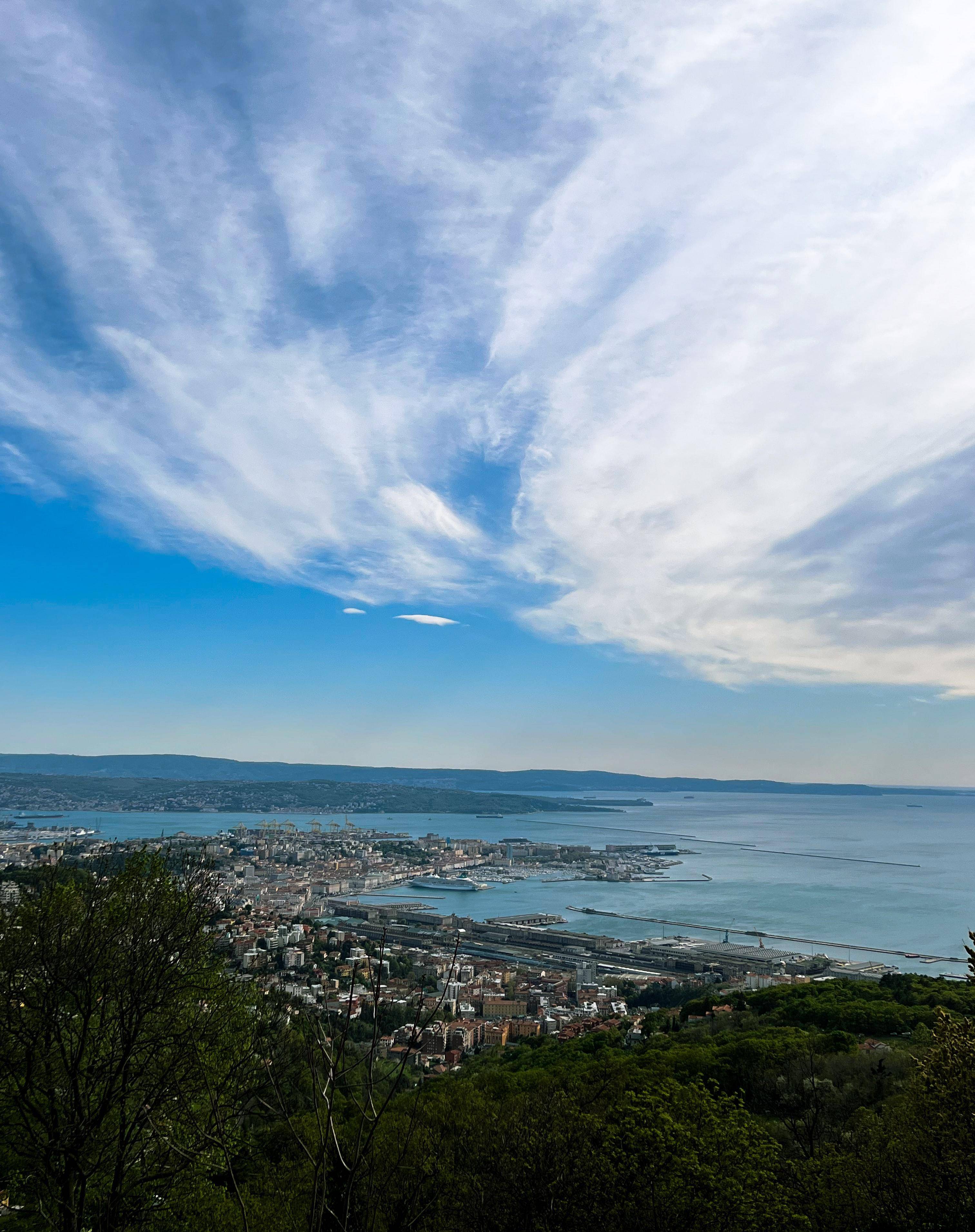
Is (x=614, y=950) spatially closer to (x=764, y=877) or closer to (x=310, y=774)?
(x=764, y=877)

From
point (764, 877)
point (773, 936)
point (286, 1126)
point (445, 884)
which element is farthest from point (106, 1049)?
point (764, 877)

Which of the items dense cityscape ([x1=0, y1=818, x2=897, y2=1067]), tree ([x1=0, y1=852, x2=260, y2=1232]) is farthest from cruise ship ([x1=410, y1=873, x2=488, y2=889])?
tree ([x1=0, y1=852, x2=260, y2=1232])

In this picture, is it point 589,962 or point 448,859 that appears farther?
point 448,859

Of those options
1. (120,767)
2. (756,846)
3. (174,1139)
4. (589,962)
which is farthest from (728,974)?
(120,767)

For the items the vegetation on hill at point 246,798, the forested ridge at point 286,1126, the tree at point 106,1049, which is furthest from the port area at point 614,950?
the vegetation on hill at point 246,798

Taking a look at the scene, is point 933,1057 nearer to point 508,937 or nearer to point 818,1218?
point 818,1218

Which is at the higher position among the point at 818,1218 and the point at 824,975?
the point at 818,1218
